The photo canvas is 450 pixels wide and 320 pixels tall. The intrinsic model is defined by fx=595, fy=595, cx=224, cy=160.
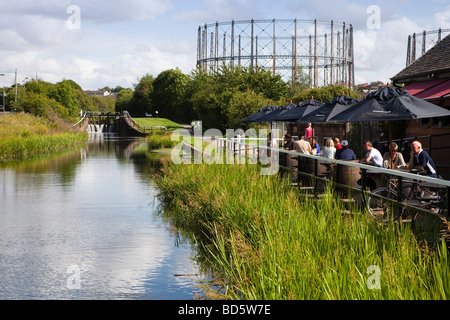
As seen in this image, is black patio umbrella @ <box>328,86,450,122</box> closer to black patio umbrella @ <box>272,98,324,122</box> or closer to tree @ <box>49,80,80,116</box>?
black patio umbrella @ <box>272,98,324,122</box>

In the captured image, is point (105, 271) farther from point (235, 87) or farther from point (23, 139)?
point (235, 87)

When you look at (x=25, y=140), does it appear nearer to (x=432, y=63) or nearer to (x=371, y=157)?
(x=432, y=63)

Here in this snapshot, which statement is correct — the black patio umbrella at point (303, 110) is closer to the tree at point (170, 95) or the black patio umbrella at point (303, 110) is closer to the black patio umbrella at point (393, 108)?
the black patio umbrella at point (393, 108)

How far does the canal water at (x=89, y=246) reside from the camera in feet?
30.1

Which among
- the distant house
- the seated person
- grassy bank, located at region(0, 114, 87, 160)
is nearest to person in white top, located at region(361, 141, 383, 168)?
the seated person

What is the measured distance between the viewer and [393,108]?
1351cm

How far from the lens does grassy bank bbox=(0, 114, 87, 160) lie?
128 ft

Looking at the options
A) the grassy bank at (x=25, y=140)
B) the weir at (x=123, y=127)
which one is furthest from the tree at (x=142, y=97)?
the grassy bank at (x=25, y=140)

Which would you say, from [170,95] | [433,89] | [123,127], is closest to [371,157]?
[433,89]

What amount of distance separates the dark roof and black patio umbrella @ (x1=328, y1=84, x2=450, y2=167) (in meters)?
9.74

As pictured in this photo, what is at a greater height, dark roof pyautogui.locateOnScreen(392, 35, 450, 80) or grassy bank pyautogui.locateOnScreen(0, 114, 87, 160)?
dark roof pyautogui.locateOnScreen(392, 35, 450, 80)

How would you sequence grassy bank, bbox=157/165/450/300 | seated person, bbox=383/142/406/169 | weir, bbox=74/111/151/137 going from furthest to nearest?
weir, bbox=74/111/151/137
seated person, bbox=383/142/406/169
grassy bank, bbox=157/165/450/300

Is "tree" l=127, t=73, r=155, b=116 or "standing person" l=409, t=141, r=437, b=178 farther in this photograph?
"tree" l=127, t=73, r=155, b=116
